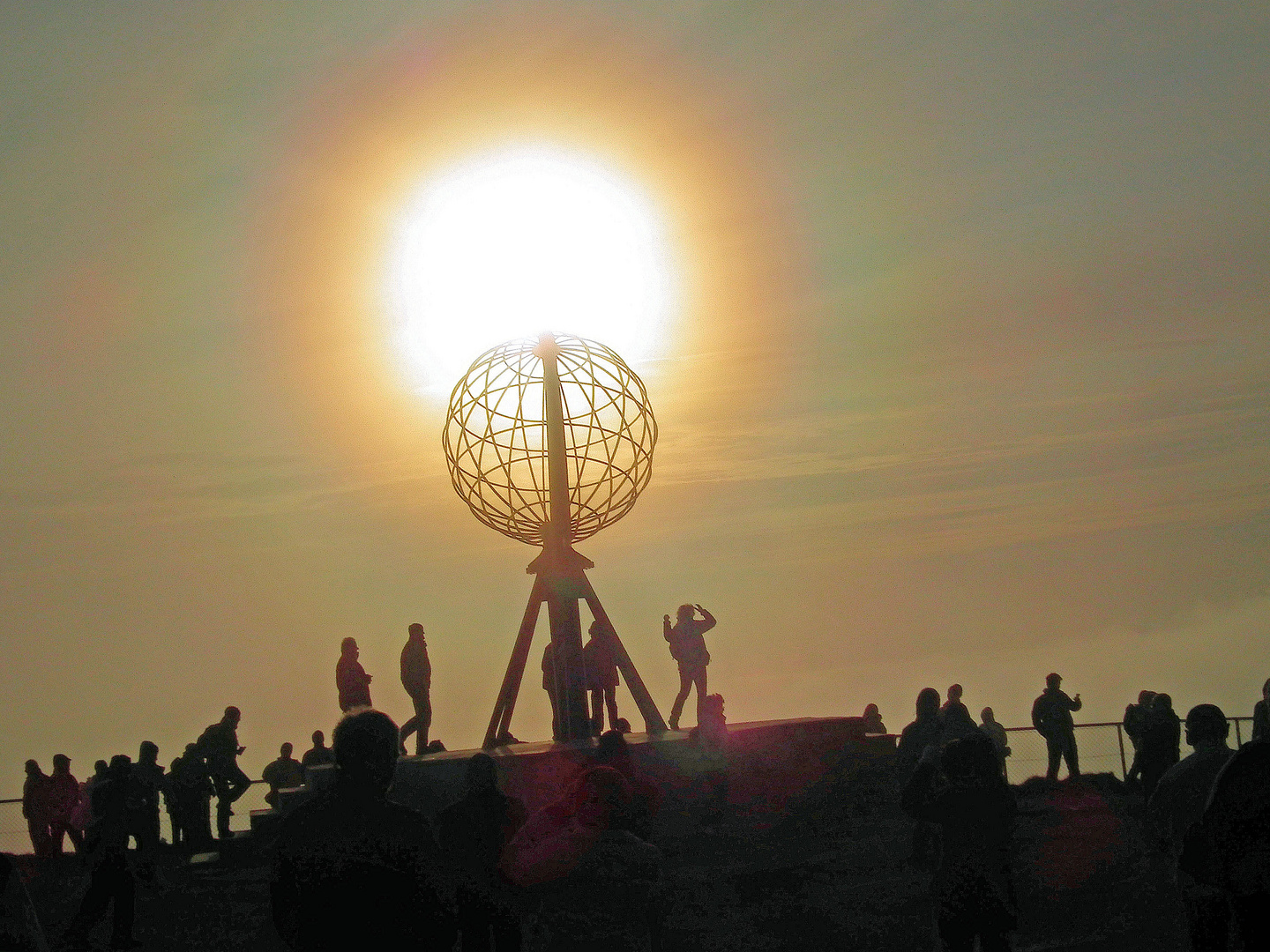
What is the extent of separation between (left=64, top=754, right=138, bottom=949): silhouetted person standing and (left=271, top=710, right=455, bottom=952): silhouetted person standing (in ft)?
21.4

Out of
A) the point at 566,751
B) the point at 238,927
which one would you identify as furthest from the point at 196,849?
the point at 566,751

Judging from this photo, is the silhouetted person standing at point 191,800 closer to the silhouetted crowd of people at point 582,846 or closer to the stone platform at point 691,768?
the stone platform at point 691,768

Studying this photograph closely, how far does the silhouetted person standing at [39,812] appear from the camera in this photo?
14047 millimetres

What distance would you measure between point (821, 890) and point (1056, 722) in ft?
18.7

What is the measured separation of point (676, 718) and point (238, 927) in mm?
7574

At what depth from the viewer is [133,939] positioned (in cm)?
1003

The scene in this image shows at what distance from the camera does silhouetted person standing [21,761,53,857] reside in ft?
46.1

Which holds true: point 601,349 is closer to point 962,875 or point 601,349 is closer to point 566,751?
point 566,751

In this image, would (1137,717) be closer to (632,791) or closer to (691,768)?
(691,768)

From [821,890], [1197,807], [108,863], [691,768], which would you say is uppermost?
[1197,807]

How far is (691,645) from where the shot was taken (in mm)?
16469

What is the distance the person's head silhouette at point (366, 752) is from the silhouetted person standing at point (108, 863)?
21.5ft

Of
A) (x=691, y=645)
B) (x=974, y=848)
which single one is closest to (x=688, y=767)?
(x=691, y=645)

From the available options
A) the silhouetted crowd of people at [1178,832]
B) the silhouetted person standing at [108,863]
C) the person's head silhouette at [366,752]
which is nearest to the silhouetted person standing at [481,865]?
the silhouetted crowd of people at [1178,832]
